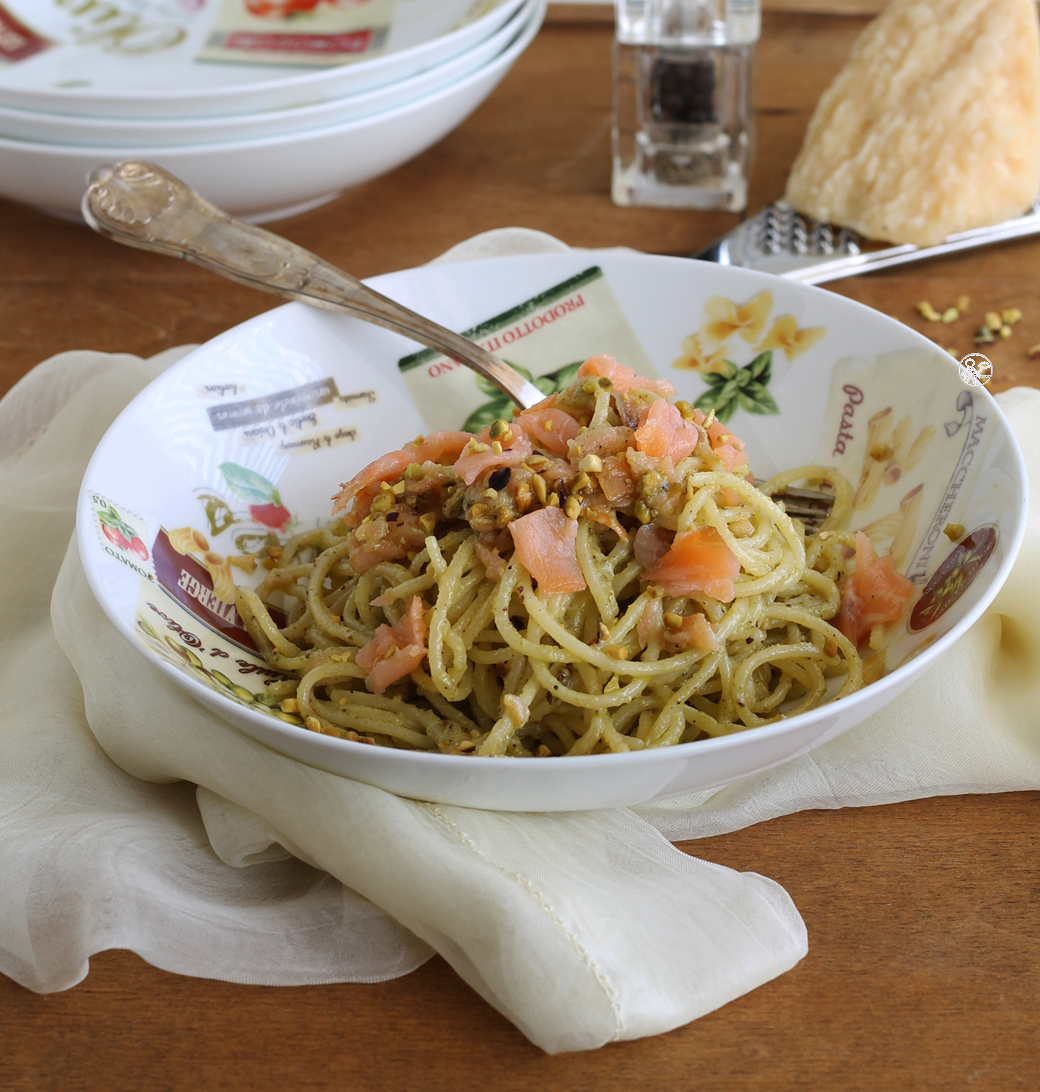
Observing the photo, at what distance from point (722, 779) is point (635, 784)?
167 mm

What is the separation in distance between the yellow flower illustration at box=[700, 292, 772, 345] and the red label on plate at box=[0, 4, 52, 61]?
2.84 metres

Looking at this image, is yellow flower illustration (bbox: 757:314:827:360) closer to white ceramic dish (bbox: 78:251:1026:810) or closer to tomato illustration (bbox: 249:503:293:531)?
white ceramic dish (bbox: 78:251:1026:810)

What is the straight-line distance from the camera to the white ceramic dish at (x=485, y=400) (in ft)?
5.37

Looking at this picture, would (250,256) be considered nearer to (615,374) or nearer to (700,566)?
(615,374)

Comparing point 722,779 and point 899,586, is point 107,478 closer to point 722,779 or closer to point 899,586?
point 722,779

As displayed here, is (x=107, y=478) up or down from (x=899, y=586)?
Answer: up

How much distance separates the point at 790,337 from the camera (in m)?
2.53

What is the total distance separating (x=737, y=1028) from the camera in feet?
5.06

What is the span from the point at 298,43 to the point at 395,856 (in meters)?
3.34

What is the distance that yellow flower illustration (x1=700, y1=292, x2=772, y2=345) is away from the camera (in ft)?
8.34

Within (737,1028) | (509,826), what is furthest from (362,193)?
(737,1028)

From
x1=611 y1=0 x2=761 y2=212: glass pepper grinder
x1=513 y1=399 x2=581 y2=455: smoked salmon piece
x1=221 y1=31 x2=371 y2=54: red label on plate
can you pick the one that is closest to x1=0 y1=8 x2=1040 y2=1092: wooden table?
x1=513 y1=399 x2=581 y2=455: smoked salmon piece

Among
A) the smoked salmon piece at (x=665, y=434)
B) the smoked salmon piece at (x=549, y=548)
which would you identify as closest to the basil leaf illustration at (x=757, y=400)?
the smoked salmon piece at (x=665, y=434)

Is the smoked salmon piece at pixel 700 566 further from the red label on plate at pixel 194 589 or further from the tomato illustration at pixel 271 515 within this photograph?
the tomato illustration at pixel 271 515
